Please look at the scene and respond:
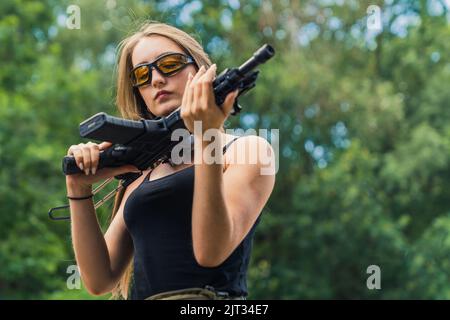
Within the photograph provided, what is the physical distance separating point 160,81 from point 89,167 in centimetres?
28

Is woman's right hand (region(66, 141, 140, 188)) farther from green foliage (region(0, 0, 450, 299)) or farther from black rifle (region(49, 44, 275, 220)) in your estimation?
green foliage (region(0, 0, 450, 299))

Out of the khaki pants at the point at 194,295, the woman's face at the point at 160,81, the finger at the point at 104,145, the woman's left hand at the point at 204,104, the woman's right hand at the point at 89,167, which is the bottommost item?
the khaki pants at the point at 194,295

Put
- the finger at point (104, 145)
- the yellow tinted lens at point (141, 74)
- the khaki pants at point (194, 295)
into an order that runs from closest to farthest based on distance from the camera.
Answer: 1. the khaki pants at point (194, 295)
2. the finger at point (104, 145)
3. the yellow tinted lens at point (141, 74)

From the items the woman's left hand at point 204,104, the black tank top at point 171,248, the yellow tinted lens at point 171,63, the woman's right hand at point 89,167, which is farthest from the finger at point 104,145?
the woman's left hand at point 204,104

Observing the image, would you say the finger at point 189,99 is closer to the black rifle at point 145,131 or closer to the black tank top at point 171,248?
the black rifle at point 145,131

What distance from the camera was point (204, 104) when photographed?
1597 millimetres

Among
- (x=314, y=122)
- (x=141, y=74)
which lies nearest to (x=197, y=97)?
(x=141, y=74)

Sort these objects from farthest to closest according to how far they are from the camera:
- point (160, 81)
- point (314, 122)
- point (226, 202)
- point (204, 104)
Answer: point (314, 122) < point (160, 81) < point (226, 202) < point (204, 104)

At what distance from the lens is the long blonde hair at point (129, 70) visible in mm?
2088

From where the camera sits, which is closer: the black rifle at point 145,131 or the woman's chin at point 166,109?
the black rifle at point 145,131

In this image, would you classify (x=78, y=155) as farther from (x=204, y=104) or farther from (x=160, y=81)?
(x=204, y=104)

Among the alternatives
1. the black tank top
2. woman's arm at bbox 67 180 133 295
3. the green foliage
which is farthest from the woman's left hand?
the green foliage

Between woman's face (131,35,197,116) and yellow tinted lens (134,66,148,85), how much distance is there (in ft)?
0.06

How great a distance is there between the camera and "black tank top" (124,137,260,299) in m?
1.82
